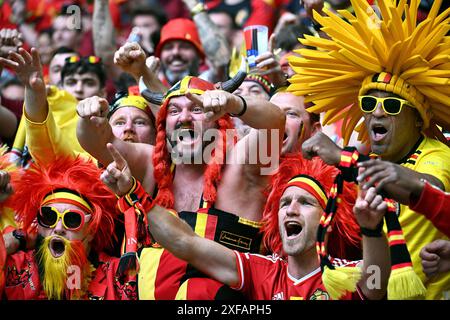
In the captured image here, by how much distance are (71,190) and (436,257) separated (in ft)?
6.69

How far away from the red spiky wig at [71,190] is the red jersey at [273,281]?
0.92 meters

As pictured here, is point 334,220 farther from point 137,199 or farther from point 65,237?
point 65,237

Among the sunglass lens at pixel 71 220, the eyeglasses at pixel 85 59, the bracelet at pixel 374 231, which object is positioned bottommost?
the bracelet at pixel 374 231

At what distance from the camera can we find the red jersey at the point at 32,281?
559cm

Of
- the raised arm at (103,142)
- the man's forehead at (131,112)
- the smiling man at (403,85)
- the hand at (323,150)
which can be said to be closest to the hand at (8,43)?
the man's forehead at (131,112)

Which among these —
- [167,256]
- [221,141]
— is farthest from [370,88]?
[167,256]

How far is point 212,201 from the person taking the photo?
17.9 ft

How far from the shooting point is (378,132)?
5.18 metres

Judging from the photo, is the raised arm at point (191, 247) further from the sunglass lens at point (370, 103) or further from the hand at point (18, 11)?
the hand at point (18, 11)

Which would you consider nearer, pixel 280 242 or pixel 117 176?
pixel 117 176

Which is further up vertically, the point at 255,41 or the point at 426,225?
the point at 255,41

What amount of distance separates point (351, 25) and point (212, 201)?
3.71ft

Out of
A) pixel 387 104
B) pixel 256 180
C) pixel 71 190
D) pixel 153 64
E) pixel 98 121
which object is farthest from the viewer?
pixel 153 64

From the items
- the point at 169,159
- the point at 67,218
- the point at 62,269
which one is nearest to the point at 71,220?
the point at 67,218
